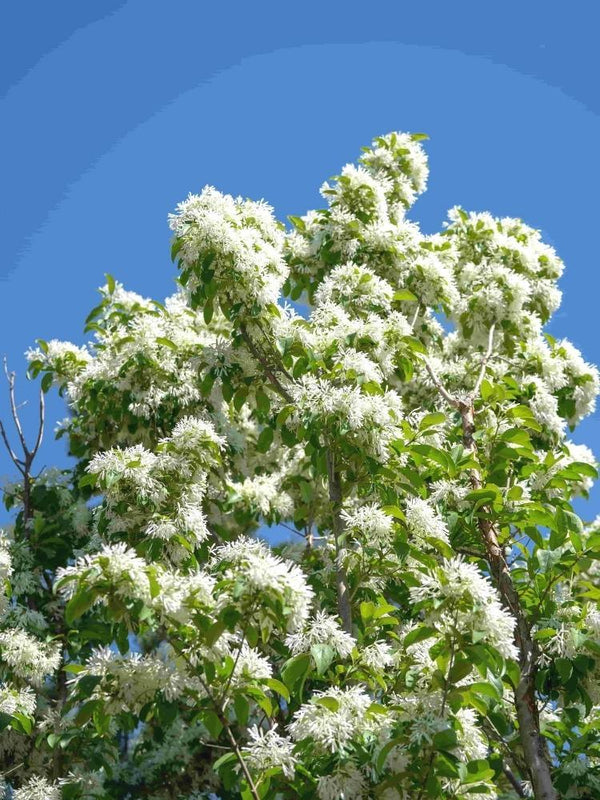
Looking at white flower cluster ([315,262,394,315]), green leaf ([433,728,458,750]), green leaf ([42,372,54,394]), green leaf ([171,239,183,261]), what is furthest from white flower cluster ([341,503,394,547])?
green leaf ([42,372,54,394])

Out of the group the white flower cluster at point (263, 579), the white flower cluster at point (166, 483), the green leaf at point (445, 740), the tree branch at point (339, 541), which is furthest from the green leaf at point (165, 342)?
the green leaf at point (445, 740)

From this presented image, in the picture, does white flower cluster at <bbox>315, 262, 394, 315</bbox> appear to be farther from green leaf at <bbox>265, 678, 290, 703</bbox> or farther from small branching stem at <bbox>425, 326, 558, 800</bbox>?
green leaf at <bbox>265, 678, 290, 703</bbox>

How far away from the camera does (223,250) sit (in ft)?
17.8

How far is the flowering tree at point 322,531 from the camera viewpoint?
150 inches

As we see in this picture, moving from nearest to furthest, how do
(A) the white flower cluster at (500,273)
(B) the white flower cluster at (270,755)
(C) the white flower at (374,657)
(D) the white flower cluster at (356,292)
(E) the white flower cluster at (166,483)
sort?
(B) the white flower cluster at (270,755), (C) the white flower at (374,657), (E) the white flower cluster at (166,483), (D) the white flower cluster at (356,292), (A) the white flower cluster at (500,273)

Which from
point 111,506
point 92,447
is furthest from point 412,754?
point 92,447

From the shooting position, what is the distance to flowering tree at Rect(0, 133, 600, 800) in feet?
12.5

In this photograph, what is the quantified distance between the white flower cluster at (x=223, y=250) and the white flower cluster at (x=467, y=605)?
2208 millimetres

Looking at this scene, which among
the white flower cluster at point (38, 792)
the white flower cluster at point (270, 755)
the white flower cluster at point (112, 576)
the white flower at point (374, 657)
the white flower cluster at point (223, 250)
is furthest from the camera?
the white flower cluster at point (223, 250)

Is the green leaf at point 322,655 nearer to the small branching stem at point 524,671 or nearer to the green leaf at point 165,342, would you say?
the small branching stem at point 524,671

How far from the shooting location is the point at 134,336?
625 centimetres

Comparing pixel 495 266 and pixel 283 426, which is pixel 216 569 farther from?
pixel 495 266

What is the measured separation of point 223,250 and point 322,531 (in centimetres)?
270

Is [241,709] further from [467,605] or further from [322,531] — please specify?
[322,531]
